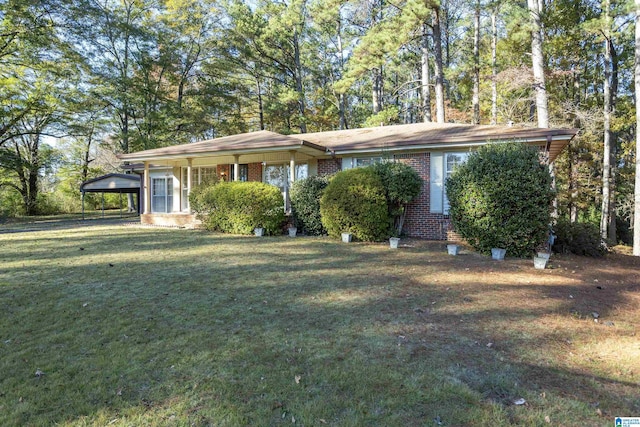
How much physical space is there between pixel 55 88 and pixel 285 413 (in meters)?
24.6

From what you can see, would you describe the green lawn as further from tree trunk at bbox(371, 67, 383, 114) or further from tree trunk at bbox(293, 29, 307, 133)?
tree trunk at bbox(293, 29, 307, 133)

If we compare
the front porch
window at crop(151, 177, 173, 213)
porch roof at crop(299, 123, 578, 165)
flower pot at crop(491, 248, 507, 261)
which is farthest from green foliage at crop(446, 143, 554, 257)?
window at crop(151, 177, 173, 213)

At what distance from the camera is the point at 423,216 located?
35.6ft

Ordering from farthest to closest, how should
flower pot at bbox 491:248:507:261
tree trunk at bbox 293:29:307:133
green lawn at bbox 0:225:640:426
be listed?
tree trunk at bbox 293:29:307:133
flower pot at bbox 491:248:507:261
green lawn at bbox 0:225:640:426

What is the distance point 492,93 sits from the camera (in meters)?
19.1

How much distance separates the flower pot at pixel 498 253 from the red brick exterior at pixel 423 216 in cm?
268

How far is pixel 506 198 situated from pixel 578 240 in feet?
11.7

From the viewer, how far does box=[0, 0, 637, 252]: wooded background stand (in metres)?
16.3

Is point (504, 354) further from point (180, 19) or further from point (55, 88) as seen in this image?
point (180, 19)

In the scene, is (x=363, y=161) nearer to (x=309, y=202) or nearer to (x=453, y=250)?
(x=309, y=202)

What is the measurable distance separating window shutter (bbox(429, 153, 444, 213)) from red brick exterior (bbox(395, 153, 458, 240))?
0.09 m

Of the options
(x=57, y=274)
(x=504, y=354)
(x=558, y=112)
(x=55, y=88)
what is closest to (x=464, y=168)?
(x=504, y=354)

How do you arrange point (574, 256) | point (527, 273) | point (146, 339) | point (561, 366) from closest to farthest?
point (561, 366)
point (146, 339)
point (527, 273)
point (574, 256)

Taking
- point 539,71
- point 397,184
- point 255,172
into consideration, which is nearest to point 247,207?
point 255,172
